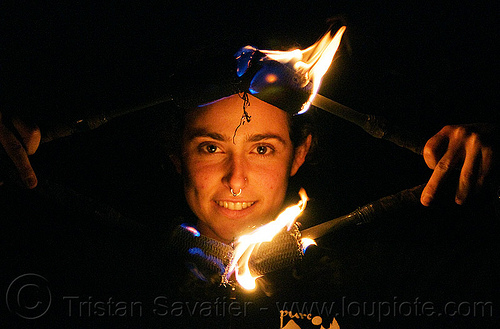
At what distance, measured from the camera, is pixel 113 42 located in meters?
3.62

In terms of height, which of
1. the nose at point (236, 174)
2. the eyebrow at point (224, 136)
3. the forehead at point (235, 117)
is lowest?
the nose at point (236, 174)

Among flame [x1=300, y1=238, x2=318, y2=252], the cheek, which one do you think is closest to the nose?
the cheek

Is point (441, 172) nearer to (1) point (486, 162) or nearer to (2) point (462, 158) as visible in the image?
(2) point (462, 158)

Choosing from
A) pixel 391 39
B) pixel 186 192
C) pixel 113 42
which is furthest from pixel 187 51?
pixel 391 39

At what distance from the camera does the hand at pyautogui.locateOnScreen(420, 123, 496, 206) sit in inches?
87.8

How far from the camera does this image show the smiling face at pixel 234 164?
10.6 ft

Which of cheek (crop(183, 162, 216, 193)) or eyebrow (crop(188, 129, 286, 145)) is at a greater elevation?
eyebrow (crop(188, 129, 286, 145))

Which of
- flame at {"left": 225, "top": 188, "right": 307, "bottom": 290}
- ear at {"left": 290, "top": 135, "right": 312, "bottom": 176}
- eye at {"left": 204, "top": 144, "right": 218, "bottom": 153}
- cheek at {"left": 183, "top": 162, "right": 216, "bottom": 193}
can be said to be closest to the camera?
flame at {"left": 225, "top": 188, "right": 307, "bottom": 290}

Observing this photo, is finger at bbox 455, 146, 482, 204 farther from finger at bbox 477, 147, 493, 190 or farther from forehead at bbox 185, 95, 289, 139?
forehead at bbox 185, 95, 289, 139

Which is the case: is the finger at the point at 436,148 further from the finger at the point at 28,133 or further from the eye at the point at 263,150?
the finger at the point at 28,133

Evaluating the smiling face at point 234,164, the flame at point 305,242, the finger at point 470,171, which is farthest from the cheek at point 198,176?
the finger at point 470,171

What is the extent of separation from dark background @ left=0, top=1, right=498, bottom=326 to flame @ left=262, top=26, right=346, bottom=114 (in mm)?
404

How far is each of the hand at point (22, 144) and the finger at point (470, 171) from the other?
116 inches

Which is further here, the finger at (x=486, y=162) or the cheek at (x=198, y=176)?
the cheek at (x=198, y=176)
